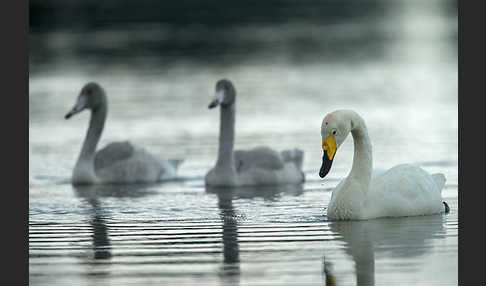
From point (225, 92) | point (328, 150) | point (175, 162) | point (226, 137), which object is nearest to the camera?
point (328, 150)

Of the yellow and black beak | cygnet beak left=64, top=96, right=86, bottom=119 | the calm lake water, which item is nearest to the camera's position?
the calm lake water

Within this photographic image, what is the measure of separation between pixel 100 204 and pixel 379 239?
4.87 metres

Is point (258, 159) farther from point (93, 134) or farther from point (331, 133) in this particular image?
point (331, 133)

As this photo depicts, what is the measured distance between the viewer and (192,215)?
1489 centimetres

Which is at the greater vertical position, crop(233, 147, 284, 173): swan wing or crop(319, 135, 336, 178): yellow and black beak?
crop(319, 135, 336, 178): yellow and black beak

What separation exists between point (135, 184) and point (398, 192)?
19.0 ft

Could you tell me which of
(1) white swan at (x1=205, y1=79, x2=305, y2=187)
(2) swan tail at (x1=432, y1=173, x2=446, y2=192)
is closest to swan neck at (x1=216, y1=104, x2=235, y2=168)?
(1) white swan at (x1=205, y1=79, x2=305, y2=187)

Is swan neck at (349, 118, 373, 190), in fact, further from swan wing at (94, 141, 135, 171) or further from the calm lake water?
swan wing at (94, 141, 135, 171)

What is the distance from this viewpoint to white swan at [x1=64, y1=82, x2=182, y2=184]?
18969 millimetres

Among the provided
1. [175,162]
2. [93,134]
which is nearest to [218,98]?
[175,162]

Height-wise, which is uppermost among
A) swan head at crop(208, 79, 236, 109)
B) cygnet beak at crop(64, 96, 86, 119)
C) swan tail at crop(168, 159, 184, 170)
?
swan head at crop(208, 79, 236, 109)

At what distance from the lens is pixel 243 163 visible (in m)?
18.7

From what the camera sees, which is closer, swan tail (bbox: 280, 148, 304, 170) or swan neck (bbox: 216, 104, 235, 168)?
swan neck (bbox: 216, 104, 235, 168)

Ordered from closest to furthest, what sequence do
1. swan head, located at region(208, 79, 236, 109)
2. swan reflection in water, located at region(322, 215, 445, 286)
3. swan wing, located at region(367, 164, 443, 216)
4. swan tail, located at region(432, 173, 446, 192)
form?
swan reflection in water, located at region(322, 215, 445, 286)
swan wing, located at region(367, 164, 443, 216)
swan tail, located at region(432, 173, 446, 192)
swan head, located at region(208, 79, 236, 109)
